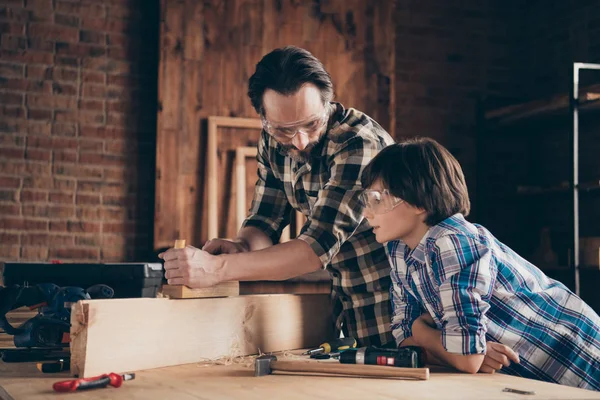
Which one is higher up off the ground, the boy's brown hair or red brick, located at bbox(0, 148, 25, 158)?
red brick, located at bbox(0, 148, 25, 158)

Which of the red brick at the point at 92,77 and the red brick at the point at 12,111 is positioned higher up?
the red brick at the point at 92,77

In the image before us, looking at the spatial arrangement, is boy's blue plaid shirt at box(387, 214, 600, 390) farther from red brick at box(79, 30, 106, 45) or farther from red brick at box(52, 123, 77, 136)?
red brick at box(79, 30, 106, 45)

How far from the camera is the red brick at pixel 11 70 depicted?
14.3 feet

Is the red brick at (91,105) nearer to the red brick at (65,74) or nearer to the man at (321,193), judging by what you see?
the red brick at (65,74)

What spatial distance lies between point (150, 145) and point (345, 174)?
294 cm

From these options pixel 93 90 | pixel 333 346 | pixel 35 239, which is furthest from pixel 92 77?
pixel 333 346

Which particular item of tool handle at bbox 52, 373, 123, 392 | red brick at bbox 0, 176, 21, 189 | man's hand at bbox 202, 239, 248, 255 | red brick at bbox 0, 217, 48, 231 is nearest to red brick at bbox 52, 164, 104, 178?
red brick at bbox 0, 176, 21, 189

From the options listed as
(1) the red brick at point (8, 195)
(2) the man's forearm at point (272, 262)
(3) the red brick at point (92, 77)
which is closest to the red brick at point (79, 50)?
(3) the red brick at point (92, 77)

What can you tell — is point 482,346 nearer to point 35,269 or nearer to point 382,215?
point 382,215

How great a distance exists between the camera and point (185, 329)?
5.25ft

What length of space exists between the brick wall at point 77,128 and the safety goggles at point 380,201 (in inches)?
121

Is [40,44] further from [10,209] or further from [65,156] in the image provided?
[10,209]

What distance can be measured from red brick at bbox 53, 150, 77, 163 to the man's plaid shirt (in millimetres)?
2518

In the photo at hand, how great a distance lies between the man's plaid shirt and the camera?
6.08 ft
